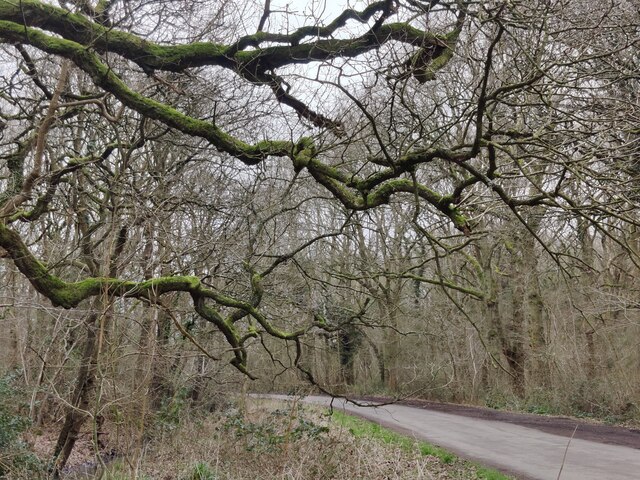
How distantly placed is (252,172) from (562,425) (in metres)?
10.9

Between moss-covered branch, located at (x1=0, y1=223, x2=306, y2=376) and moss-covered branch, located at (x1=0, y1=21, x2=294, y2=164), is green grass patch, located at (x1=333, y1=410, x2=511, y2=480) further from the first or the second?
moss-covered branch, located at (x1=0, y1=21, x2=294, y2=164)

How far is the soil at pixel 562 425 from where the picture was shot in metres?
12.6

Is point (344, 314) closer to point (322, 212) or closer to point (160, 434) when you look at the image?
point (160, 434)

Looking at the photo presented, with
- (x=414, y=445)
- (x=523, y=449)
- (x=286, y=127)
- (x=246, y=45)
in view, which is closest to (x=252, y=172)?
(x=286, y=127)

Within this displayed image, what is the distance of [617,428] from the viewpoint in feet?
47.8

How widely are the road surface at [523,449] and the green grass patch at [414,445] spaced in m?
0.30

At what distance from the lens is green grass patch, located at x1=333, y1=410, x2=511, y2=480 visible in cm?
908

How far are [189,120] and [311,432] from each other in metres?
5.61

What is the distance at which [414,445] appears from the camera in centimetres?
1167

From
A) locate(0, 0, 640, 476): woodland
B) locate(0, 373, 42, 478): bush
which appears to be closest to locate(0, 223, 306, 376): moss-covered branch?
locate(0, 0, 640, 476): woodland

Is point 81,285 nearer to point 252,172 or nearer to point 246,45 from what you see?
point 246,45

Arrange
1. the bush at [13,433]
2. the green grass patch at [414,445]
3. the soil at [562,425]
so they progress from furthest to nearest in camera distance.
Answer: the soil at [562,425]
the green grass patch at [414,445]
the bush at [13,433]

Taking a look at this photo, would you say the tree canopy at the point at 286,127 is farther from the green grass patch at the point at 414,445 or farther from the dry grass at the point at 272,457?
the green grass patch at the point at 414,445

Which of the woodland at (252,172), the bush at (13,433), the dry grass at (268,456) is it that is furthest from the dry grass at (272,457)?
the bush at (13,433)
